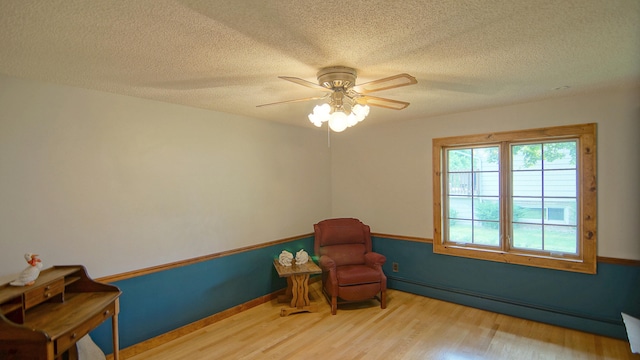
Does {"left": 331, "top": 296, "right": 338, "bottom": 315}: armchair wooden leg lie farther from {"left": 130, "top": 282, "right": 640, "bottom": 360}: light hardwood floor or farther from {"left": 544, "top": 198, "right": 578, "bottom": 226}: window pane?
{"left": 544, "top": 198, "right": 578, "bottom": 226}: window pane

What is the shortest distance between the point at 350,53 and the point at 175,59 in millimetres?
1142

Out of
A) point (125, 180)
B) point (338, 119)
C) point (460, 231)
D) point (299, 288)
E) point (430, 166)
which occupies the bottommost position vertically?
point (299, 288)

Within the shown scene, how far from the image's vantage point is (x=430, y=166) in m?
4.09

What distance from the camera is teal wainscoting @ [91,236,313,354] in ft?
9.13

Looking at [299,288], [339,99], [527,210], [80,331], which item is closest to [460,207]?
[527,210]

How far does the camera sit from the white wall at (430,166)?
291 cm

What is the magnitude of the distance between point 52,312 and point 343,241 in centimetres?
308

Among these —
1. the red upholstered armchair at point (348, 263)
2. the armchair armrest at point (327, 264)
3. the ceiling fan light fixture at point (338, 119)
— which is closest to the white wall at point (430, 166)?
the red upholstered armchair at point (348, 263)

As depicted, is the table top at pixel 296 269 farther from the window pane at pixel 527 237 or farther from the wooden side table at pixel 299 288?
the window pane at pixel 527 237

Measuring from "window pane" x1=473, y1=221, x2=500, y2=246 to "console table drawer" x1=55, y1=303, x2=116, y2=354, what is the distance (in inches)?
152

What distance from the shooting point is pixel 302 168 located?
4.62 meters

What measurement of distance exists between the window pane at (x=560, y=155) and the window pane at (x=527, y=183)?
5.9 inches

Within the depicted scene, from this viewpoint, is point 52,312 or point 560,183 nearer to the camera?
point 52,312

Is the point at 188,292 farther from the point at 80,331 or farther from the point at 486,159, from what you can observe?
the point at 486,159
